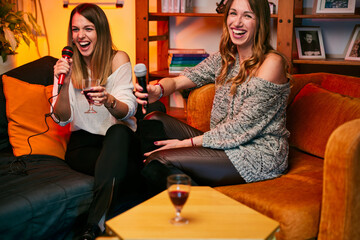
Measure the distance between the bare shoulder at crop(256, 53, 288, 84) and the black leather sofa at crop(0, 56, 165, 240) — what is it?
0.93m

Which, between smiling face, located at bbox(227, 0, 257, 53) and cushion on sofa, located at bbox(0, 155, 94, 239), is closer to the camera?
cushion on sofa, located at bbox(0, 155, 94, 239)

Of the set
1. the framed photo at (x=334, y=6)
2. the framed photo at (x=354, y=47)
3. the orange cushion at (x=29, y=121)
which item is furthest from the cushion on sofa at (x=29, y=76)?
the framed photo at (x=354, y=47)

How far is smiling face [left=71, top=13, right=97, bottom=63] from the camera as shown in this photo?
2254 mm

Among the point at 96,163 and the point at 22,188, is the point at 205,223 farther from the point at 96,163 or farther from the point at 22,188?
the point at 22,188

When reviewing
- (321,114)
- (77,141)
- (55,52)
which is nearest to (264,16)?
(321,114)

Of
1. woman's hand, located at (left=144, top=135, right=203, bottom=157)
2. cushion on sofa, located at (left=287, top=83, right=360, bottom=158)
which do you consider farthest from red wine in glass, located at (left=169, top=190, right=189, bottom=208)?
cushion on sofa, located at (left=287, top=83, right=360, bottom=158)

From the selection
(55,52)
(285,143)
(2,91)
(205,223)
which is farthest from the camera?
(55,52)

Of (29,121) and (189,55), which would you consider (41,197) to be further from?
(189,55)

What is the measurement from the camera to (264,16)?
2.10 metres

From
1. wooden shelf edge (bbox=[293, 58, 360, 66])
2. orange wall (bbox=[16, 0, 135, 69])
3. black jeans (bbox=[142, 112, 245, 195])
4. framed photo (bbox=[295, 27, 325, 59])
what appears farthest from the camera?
orange wall (bbox=[16, 0, 135, 69])

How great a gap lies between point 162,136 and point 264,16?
0.75 meters

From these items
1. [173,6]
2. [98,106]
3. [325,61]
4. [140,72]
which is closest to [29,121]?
[98,106]

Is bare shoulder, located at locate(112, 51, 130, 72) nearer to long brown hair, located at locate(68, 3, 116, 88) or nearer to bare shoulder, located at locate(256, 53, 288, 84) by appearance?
long brown hair, located at locate(68, 3, 116, 88)

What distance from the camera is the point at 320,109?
2.30 m
